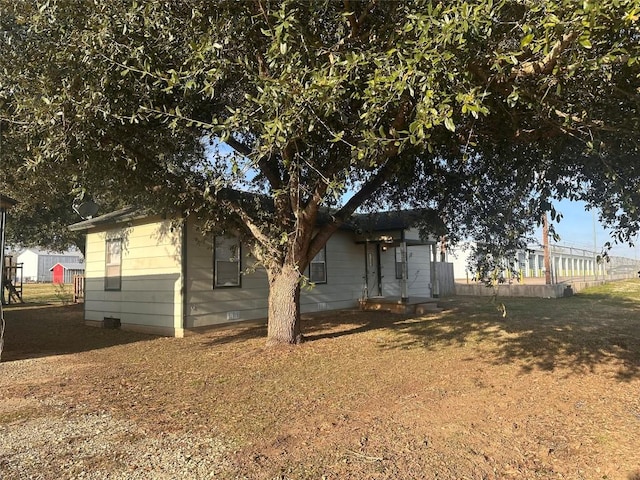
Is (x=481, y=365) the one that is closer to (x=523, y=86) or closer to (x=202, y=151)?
(x=523, y=86)

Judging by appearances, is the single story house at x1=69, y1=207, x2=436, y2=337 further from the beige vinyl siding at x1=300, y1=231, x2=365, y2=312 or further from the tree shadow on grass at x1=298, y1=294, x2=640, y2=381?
the tree shadow on grass at x1=298, y1=294, x2=640, y2=381

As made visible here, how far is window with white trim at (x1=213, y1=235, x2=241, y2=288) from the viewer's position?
10.7 metres

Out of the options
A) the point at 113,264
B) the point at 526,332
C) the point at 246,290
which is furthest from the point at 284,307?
the point at 113,264

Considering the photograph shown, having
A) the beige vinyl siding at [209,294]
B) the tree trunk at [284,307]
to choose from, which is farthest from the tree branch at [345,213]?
the beige vinyl siding at [209,294]

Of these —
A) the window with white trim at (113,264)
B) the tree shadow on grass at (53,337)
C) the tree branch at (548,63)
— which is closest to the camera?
the tree branch at (548,63)

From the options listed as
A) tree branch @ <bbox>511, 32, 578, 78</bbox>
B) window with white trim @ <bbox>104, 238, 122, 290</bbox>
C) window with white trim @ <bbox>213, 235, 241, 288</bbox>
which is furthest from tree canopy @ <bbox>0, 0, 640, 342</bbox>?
window with white trim @ <bbox>104, 238, 122, 290</bbox>

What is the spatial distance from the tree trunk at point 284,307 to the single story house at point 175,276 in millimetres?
801

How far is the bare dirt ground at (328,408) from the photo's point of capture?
11.4ft

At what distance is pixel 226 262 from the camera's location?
11.0 m

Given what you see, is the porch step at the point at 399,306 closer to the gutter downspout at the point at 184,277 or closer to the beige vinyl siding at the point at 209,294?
the beige vinyl siding at the point at 209,294

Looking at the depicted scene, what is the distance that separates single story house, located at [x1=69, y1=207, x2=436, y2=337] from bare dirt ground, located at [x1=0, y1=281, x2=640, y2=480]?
133 centimetres

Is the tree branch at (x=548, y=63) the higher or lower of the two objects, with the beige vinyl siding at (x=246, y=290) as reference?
higher

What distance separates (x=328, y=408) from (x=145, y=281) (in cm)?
741

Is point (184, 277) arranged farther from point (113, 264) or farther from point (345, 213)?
point (345, 213)
